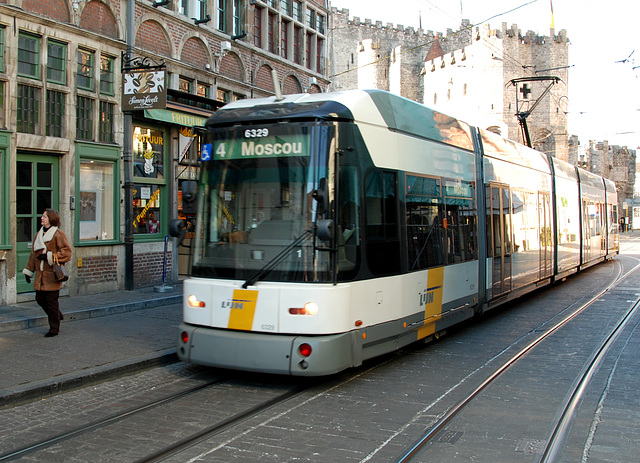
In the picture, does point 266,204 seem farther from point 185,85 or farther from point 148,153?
point 185,85

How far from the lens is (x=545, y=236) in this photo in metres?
14.2

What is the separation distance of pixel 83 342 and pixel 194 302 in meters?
2.46

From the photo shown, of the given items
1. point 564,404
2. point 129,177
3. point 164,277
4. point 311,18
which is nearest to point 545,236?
point 164,277

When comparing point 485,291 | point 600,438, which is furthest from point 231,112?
point 485,291

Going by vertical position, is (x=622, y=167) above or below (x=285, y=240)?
above

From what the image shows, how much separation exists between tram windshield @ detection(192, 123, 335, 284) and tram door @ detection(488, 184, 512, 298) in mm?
5001

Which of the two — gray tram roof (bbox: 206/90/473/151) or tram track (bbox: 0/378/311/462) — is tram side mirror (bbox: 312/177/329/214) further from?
tram track (bbox: 0/378/311/462)

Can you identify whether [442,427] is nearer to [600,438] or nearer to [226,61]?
[600,438]

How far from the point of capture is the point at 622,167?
269ft

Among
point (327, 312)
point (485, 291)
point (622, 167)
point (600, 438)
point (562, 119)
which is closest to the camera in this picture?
point (600, 438)

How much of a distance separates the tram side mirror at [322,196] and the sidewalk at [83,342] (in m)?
2.87

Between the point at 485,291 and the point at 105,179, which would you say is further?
the point at 105,179

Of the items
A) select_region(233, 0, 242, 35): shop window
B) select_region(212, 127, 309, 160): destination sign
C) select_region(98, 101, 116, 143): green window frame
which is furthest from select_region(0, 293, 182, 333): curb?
select_region(233, 0, 242, 35): shop window

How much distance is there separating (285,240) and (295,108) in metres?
1.35
